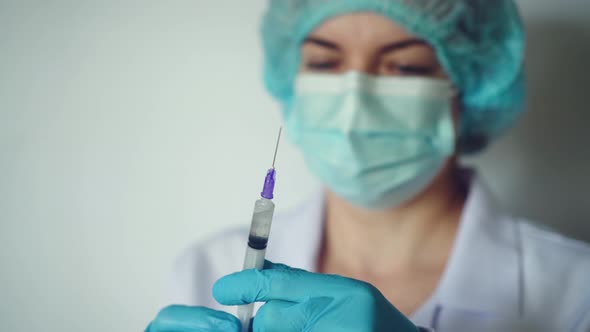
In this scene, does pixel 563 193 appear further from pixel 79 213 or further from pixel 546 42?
pixel 79 213

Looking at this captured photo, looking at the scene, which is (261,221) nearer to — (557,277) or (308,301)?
(308,301)

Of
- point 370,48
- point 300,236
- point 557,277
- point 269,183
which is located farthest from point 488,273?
point 269,183

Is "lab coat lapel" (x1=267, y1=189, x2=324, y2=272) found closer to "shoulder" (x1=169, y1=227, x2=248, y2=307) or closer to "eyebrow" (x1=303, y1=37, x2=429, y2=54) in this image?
"shoulder" (x1=169, y1=227, x2=248, y2=307)

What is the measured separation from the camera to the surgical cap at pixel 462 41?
0.92m

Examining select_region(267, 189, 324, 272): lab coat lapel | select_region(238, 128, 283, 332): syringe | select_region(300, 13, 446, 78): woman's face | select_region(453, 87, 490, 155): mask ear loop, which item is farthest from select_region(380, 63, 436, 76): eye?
select_region(238, 128, 283, 332): syringe

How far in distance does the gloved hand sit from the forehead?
621 mm

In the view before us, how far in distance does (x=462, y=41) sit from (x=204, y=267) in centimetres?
82

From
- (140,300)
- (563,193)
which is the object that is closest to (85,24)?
(140,300)

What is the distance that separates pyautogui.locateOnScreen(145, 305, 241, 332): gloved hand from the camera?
57 centimetres

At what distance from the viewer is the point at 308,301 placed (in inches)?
22.7

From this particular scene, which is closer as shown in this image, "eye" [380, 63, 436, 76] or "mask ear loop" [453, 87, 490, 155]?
"eye" [380, 63, 436, 76]

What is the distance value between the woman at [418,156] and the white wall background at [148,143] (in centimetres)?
21

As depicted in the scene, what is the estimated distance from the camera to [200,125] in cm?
128

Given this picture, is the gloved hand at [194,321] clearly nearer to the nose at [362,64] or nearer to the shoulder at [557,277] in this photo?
the nose at [362,64]
